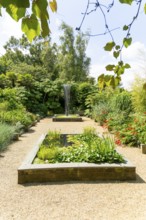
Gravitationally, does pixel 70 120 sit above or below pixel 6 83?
below

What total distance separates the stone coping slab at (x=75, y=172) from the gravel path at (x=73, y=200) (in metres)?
0.17

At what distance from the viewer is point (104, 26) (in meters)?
1.30

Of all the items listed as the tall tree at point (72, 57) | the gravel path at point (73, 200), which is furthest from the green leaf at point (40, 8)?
the tall tree at point (72, 57)

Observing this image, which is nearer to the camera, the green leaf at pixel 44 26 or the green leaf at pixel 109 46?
the green leaf at pixel 44 26

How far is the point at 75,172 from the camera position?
205 inches

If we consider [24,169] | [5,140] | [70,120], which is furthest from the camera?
[70,120]

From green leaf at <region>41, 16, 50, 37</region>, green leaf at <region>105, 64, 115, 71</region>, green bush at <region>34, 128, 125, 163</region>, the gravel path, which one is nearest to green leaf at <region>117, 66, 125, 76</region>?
green leaf at <region>105, 64, 115, 71</region>

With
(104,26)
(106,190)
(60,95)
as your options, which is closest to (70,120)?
(60,95)

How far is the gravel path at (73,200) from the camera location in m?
3.77

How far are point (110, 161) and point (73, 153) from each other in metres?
0.82

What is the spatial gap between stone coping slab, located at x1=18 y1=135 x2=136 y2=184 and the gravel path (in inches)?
6.8

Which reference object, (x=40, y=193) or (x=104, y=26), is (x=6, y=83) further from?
(x=104, y=26)

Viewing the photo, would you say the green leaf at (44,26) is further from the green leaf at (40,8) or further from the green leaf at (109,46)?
the green leaf at (109,46)

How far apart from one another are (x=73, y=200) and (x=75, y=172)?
970 millimetres
